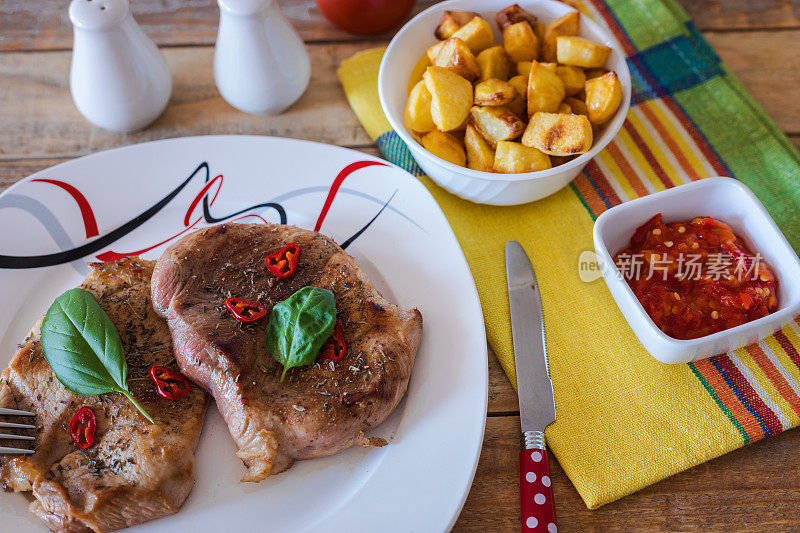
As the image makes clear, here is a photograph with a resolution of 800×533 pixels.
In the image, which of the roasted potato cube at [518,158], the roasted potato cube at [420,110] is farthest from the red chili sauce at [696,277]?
the roasted potato cube at [420,110]

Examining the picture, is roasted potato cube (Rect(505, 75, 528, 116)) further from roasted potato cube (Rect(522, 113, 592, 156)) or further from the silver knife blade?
the silver knife blade

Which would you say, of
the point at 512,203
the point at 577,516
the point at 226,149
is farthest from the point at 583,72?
the point at 577,516

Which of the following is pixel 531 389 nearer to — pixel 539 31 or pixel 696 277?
pixel 696 277

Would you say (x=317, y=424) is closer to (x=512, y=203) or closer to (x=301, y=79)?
(x=512, y=203)

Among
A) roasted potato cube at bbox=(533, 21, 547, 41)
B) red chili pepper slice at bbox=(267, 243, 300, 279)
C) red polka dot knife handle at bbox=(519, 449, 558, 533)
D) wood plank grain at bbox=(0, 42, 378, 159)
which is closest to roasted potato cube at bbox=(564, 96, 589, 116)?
roasted potato cube at bbox=(533, 21, 547, 41)

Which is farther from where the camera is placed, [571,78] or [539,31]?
[539,31]

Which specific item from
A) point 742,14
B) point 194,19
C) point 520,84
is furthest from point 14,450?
point 742,14

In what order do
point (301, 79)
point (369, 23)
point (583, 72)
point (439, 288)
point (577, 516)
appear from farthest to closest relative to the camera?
1. point (369, 23)
2. point (301, 79)
3. point (583, 72)
4. point (439, 288)
5. point (577, 516)
